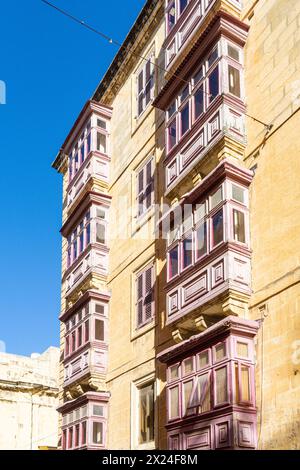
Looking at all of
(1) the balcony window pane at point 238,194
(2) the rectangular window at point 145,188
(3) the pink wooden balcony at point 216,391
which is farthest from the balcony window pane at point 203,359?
(2) the rectangular window at point 145,188

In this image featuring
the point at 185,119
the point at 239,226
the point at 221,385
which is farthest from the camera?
the point at 185,119

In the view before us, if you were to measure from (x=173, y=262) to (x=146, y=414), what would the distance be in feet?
14.4

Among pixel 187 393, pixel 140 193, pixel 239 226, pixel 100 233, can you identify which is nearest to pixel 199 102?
Answer: pixel 239 226

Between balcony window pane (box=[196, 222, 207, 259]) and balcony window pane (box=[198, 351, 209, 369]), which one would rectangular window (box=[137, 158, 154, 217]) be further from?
balcony window pane (box=[198, 351, 209, 369])

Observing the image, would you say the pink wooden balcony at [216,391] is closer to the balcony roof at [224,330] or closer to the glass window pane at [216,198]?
the balcony roof at [224,330]

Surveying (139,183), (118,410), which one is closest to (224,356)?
(118,410)

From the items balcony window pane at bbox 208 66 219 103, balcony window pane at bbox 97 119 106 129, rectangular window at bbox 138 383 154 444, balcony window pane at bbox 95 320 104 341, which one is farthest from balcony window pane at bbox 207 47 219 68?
balcony window pane at bbox 95 320 104 341

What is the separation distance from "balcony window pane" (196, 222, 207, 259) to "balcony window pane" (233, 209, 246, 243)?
894 mm

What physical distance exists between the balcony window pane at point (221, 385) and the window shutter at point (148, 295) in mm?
5237

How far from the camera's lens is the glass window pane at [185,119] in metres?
18.4

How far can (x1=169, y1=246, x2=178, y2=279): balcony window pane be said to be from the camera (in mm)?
17750

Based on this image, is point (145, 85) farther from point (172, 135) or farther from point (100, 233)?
point (100, 233)

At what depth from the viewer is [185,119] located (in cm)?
1870

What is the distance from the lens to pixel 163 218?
1933 cm
